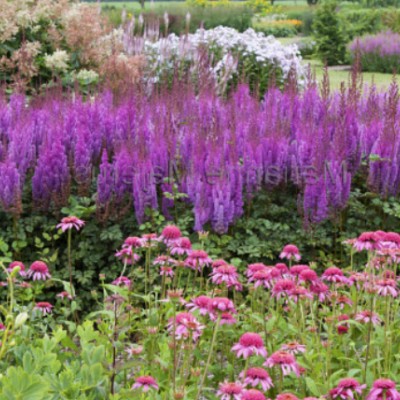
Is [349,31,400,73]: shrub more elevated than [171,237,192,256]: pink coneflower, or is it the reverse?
[171,237,192,256]: pink coneflower

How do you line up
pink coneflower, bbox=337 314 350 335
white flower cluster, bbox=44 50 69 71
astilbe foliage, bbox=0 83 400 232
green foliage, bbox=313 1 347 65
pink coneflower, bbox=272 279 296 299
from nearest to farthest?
1. pink coneflower, bbox=272 279 296 299
2. pink coneflower, bbox=337 314 350 335
3. astilbe foliage, bbox=0 83 400 232
4. white flower cluster, bbox=44 50 69 71
5. green foliage, bbox=313 1 347 65

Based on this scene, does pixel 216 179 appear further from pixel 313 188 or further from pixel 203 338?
pixel 203 338

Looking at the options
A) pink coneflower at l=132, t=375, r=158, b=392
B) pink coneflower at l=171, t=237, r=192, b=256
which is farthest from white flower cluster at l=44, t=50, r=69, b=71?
pink coneflower at l=132, t=375, r=158, b=392

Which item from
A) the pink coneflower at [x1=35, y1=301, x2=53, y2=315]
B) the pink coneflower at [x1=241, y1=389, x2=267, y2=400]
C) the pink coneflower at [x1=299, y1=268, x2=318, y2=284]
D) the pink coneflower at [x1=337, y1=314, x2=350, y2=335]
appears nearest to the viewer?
the pink coneflower at [x1=241, y1=389, x2=267, y2=400]

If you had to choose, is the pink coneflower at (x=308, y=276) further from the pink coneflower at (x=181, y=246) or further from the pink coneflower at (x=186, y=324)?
the pink coneflower at (x=186, y=324)

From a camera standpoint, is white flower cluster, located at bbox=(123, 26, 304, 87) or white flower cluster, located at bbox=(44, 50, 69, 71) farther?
white flower cluster, located at bbox=(123, 26, 304, 87)

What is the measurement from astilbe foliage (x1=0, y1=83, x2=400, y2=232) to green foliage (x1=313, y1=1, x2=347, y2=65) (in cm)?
1460

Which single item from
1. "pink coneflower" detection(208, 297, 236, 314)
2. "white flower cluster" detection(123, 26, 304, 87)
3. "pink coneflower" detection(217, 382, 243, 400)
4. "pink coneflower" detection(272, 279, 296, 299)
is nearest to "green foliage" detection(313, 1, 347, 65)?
"white flower cluster" detection(123, 26, 304, 87)

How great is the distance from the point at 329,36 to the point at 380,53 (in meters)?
1.88

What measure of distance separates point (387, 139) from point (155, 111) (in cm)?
171

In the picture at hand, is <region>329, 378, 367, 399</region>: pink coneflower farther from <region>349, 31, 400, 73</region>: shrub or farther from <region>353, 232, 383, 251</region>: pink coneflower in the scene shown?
<region>349, 31, 400, 73</region>: shrub

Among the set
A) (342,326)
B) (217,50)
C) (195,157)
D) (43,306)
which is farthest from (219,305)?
(217,50)

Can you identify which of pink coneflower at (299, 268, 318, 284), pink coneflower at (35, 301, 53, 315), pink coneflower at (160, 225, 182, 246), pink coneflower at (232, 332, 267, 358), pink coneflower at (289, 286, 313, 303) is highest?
pink coneflower at (160, 225, 182, 246)

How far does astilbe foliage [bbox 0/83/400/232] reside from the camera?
15.4 ft
